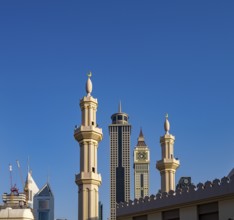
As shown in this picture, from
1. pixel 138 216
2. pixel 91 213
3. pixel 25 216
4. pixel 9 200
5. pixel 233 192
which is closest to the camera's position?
pixel 233 192

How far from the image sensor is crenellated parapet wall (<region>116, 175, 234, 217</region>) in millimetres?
41812

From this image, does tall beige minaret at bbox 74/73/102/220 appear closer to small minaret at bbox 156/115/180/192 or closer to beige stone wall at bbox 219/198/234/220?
small minaret at bbox 156/115/180/192

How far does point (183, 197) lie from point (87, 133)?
1765 cm

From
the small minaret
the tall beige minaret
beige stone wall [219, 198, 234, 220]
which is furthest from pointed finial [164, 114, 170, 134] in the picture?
beige stone wall [219, 198, 234, 220]

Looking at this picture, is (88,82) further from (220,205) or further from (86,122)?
(220,205)

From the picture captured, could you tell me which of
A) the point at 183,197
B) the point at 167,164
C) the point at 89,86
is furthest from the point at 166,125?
the point at 183,197

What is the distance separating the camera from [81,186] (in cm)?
5878

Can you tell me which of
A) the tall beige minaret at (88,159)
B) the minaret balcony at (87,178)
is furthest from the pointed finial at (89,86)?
the minaret balcony at (87,178)

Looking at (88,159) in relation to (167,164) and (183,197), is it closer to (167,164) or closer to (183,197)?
(167,164)

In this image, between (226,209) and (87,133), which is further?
(87,133)

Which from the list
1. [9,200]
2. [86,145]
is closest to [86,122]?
[86,145]

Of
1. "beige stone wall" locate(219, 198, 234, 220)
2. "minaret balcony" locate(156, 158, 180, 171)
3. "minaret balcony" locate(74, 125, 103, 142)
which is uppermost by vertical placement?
"minaret balcony" locate(74, 125, 103, 142)

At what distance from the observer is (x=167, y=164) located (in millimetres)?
72312

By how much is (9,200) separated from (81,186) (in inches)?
1874
